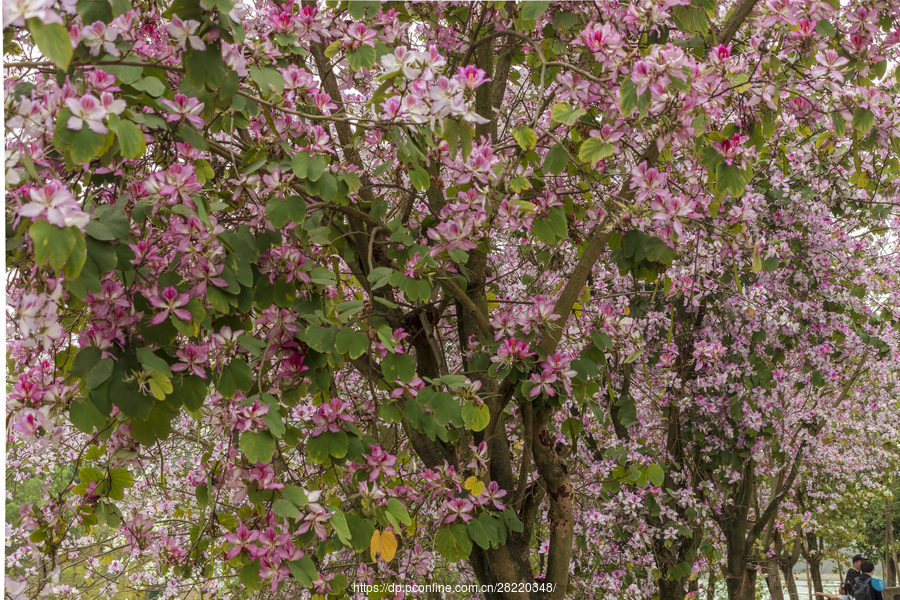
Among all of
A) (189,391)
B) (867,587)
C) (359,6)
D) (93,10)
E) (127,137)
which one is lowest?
(867,587)

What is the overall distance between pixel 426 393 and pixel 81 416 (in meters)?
1.11

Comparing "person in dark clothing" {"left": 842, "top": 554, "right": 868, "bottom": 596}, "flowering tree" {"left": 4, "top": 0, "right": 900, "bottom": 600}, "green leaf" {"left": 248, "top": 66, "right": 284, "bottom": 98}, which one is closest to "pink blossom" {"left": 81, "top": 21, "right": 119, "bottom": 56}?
"flowering tree" {"left": 4, "top": 0, "right": 900, "bottom": 600}

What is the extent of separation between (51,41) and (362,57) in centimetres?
143

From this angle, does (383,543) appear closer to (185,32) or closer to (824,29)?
(185,32)

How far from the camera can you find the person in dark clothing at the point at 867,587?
28.0ft

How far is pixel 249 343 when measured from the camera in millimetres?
2312

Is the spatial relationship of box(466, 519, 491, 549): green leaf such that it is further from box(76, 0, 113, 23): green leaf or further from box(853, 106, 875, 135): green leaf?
box(76, 0, 113, 23): green leaf

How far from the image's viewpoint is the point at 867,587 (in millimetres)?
8672

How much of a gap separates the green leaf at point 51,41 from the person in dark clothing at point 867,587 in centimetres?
1002

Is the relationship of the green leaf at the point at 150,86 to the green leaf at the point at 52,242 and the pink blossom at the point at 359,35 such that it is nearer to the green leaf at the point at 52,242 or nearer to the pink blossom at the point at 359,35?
the green leaf at the point at 52,242

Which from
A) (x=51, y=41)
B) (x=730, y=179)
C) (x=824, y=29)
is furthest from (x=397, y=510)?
(x=824, y=29)

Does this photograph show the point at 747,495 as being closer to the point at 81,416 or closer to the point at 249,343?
the point at 249,343

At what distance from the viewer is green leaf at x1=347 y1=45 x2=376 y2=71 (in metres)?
2.65

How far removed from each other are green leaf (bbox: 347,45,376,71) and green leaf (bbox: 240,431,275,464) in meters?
1.40
